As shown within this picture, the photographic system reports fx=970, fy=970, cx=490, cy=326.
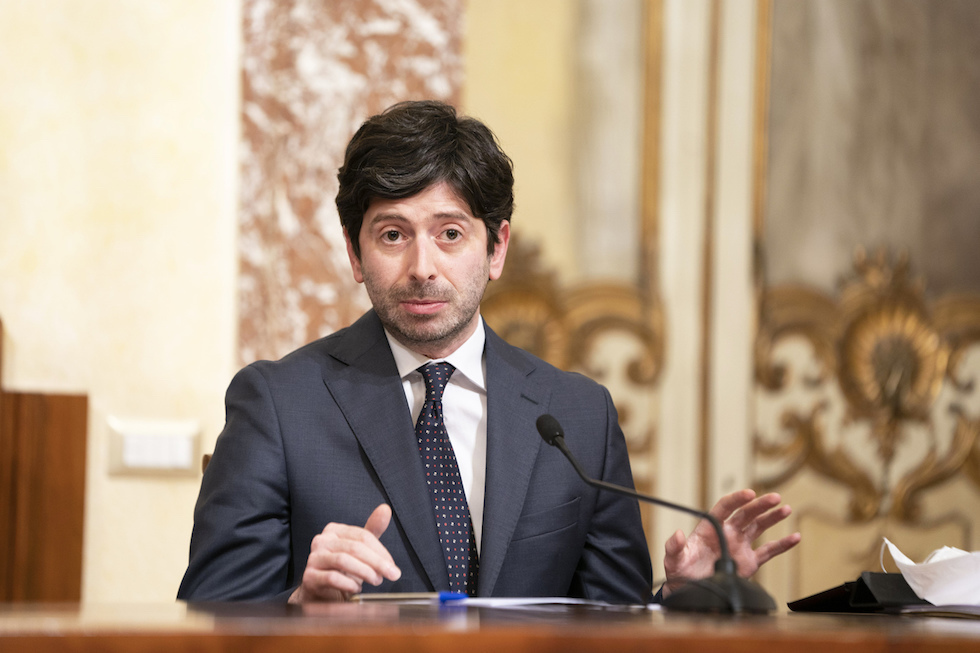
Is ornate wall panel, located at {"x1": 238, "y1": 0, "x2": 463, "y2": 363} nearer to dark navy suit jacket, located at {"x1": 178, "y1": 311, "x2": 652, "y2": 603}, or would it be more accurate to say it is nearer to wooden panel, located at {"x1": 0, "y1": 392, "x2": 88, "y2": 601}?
wooden panel, located at {"x1": 0, "y1": 392, "x2": 88, "y2": 601}

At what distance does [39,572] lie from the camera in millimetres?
2191

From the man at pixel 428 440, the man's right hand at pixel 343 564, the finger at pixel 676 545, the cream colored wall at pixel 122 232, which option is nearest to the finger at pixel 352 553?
the man's right hand at pixel 343 564

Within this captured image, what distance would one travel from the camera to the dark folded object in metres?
1.19

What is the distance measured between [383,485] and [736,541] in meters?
0.52

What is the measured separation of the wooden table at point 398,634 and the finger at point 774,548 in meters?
0.50

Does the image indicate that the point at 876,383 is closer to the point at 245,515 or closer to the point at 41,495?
the point at 245,515

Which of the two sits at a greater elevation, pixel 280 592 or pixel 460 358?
pixel 460 358

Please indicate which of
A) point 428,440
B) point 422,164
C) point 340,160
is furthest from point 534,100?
point 428,440

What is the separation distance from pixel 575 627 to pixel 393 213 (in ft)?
3.19

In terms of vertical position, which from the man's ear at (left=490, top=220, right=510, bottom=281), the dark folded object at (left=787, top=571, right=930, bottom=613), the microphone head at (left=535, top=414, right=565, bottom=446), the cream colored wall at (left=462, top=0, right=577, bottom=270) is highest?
the cream colored wall at (left=462, top=0, right=577, bottom=270)

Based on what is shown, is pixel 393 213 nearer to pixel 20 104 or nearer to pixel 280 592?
pixel 280 592

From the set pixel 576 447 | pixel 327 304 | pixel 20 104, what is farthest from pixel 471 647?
pixel 20 104

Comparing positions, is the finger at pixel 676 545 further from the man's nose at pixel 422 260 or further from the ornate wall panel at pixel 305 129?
the ornate wall panel at pixel 305 129

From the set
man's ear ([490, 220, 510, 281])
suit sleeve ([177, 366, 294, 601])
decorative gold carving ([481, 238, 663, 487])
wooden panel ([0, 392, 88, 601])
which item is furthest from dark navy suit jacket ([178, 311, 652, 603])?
decorative gold carving ([481, 238, 663, 487])
